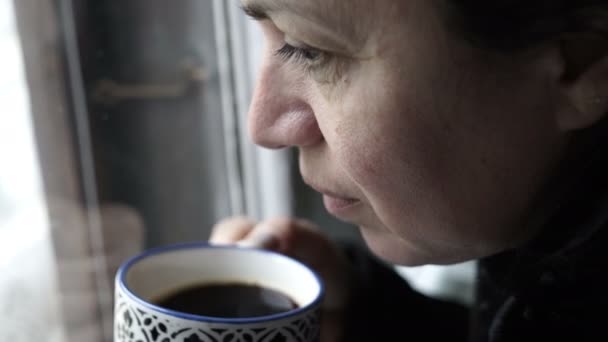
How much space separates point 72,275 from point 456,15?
18.1 inches

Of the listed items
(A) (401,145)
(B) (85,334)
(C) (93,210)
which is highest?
(A) (401,145)

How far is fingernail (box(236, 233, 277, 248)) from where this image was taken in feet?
1.84

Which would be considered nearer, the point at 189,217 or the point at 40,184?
the point at 40,184

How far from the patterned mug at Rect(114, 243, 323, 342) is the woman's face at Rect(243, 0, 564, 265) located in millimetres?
83

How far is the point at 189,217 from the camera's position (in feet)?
2.55

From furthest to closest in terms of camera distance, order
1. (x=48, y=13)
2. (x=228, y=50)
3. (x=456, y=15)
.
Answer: (x=228, y=50) < (x=48, y=13) < (x=456, y=15)

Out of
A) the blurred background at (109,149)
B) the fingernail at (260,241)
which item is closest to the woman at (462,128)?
the fingernail at (260,241)

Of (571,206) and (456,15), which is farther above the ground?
(456,15)

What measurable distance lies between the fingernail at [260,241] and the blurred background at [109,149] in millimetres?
175

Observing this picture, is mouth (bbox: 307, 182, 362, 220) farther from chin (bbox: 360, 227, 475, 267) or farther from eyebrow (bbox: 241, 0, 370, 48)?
eyebrow (bbox: 241, 0, 370, 48)

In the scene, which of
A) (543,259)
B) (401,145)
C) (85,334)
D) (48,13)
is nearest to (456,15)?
(401,145)

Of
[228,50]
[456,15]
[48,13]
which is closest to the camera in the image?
[456,15]

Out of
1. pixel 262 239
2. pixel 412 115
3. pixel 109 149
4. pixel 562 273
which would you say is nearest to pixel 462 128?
pixel 412 115

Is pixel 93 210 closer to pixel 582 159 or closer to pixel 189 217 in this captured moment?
pixel 189 217
